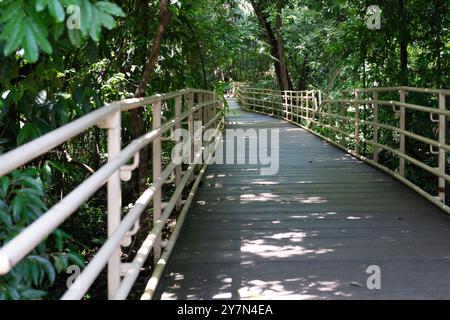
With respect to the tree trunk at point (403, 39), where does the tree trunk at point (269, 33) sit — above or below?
above

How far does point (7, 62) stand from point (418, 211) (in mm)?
3668

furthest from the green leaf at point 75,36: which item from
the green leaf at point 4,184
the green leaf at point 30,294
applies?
the green leaf at point 30,294

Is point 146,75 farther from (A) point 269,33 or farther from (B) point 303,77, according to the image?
(B) point 303,77

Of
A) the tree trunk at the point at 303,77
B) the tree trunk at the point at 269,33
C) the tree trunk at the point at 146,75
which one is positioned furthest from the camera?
the tree trunk at the point at 303,77

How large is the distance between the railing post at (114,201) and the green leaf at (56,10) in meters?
0.78

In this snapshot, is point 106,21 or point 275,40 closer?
point 106,21

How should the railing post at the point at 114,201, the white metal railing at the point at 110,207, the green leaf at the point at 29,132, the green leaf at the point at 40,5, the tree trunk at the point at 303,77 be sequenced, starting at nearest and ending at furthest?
the white metal railing at the point at 110,207
the green leaf at the point at 40,5
the railing post at the point at 114,201
the green leaf at the point at 29,132
the tree trunk at the point at 303,77

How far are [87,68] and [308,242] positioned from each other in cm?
251

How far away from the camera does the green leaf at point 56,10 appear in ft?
6.08

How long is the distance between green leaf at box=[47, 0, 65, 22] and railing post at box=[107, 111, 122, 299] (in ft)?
2.55

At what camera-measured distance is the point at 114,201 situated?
2.54 meters

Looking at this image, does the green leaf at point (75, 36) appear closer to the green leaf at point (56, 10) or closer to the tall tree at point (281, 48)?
the green leaf at point (56, 10)

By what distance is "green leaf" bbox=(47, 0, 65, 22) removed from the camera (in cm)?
185

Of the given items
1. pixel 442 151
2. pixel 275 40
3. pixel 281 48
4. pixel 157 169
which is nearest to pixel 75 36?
pixel 157 169
